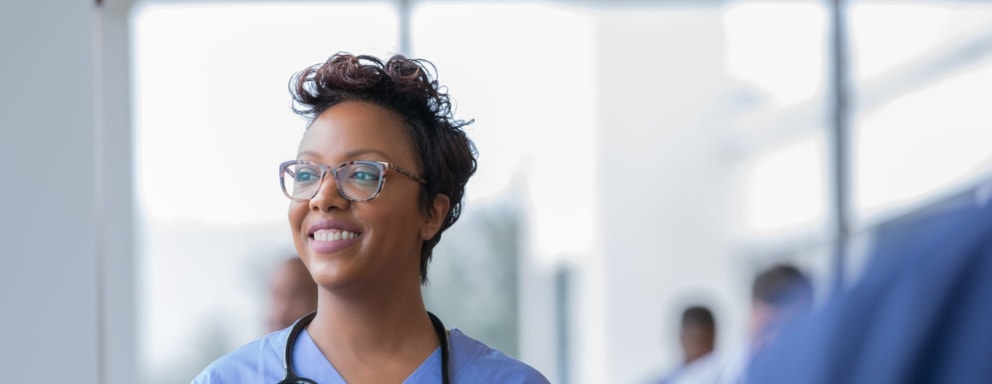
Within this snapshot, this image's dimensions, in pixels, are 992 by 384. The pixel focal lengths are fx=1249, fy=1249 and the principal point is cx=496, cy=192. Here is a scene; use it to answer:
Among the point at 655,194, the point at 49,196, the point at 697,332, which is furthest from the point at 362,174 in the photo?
the point at 655,194

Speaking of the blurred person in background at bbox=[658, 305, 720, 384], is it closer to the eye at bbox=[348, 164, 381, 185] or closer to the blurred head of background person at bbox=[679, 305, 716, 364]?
the blurred head of background person at bbox=[679, 305, 716, 364]

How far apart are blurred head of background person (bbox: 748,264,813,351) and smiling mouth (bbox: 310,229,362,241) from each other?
1.54 ft

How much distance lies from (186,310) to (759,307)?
4.87 m

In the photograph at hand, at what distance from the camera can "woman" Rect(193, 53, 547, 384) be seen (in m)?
1.46

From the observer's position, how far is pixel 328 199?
144 cm

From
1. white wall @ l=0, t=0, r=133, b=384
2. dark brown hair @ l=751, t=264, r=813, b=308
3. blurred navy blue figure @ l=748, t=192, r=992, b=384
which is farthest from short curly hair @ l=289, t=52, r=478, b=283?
dark brown hair @ l=751, t=264, r=813, b=308

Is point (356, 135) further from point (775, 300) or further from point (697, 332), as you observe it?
point (697, 332)

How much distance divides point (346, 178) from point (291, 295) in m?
1.40

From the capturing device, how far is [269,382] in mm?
1474

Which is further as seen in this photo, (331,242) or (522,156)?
(522,156)

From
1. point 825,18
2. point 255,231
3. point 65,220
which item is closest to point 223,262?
point 255,231

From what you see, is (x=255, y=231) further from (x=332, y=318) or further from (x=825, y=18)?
(x=332, y=318)

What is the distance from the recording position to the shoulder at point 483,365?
1523 millimetres

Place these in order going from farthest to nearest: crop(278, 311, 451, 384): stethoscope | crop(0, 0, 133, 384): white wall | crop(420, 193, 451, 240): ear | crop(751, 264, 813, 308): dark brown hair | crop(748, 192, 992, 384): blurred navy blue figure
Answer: crop(751, 264, 813, 308): dark brown hair
crop(0, 0, 133, 384): white wall
crop(420, 193, 451, 240): ear
crop(278, 311, 451, 384): stethoscope
crop(748, 192, 992, 384): blurred navy blue figure
